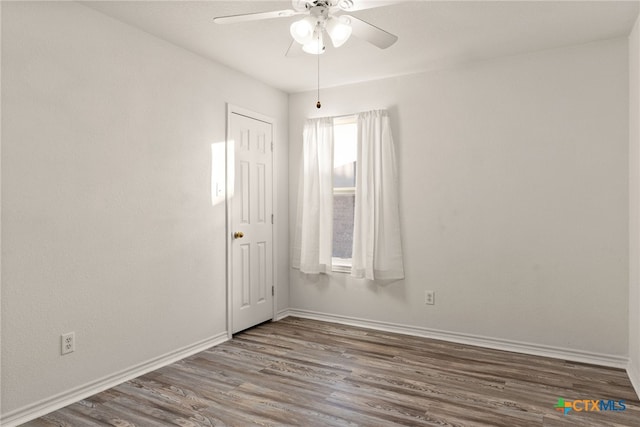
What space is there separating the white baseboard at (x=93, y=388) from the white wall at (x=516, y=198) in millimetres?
1743

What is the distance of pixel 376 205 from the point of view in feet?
13.3

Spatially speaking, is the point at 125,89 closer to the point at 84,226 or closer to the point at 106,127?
the point at 106,127

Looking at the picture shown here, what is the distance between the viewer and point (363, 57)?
3.56m

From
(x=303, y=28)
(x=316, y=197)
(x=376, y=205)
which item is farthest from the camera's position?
(x=316, y=197)

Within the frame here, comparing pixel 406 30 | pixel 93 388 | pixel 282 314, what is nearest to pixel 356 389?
pixel 93 388

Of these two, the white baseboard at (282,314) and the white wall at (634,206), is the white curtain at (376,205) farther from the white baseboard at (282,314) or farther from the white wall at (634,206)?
the white wall at (634,206)

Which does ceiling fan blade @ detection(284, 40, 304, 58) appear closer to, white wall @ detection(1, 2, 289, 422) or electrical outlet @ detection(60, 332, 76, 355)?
white wall @ detection(1, 2, 289, 422)

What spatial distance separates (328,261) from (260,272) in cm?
71

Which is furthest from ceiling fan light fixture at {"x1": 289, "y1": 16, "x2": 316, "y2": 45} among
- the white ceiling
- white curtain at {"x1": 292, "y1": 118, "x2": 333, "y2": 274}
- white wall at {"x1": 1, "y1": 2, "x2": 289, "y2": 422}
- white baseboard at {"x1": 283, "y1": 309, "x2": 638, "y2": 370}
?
white baseboard at {"x1": 283, "y1": 309, "x2": 638, "y2": 370}

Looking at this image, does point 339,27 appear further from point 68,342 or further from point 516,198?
point 68,342

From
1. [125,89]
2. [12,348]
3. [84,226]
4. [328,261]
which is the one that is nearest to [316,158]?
[328,261]

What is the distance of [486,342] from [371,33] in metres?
2.80

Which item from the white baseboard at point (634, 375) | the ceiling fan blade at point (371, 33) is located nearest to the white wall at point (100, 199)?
the ceiling fan blade at point (371, 33)

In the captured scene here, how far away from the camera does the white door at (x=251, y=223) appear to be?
12.8ft
